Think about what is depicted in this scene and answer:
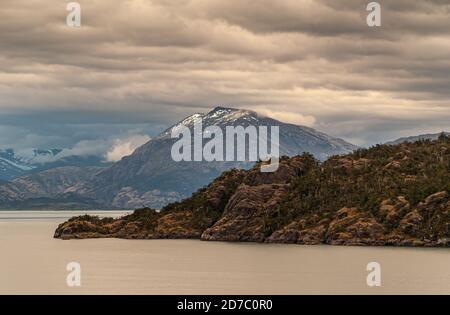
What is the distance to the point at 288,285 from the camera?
185 metres

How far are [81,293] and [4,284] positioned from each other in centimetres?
2566

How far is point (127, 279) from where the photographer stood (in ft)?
643
